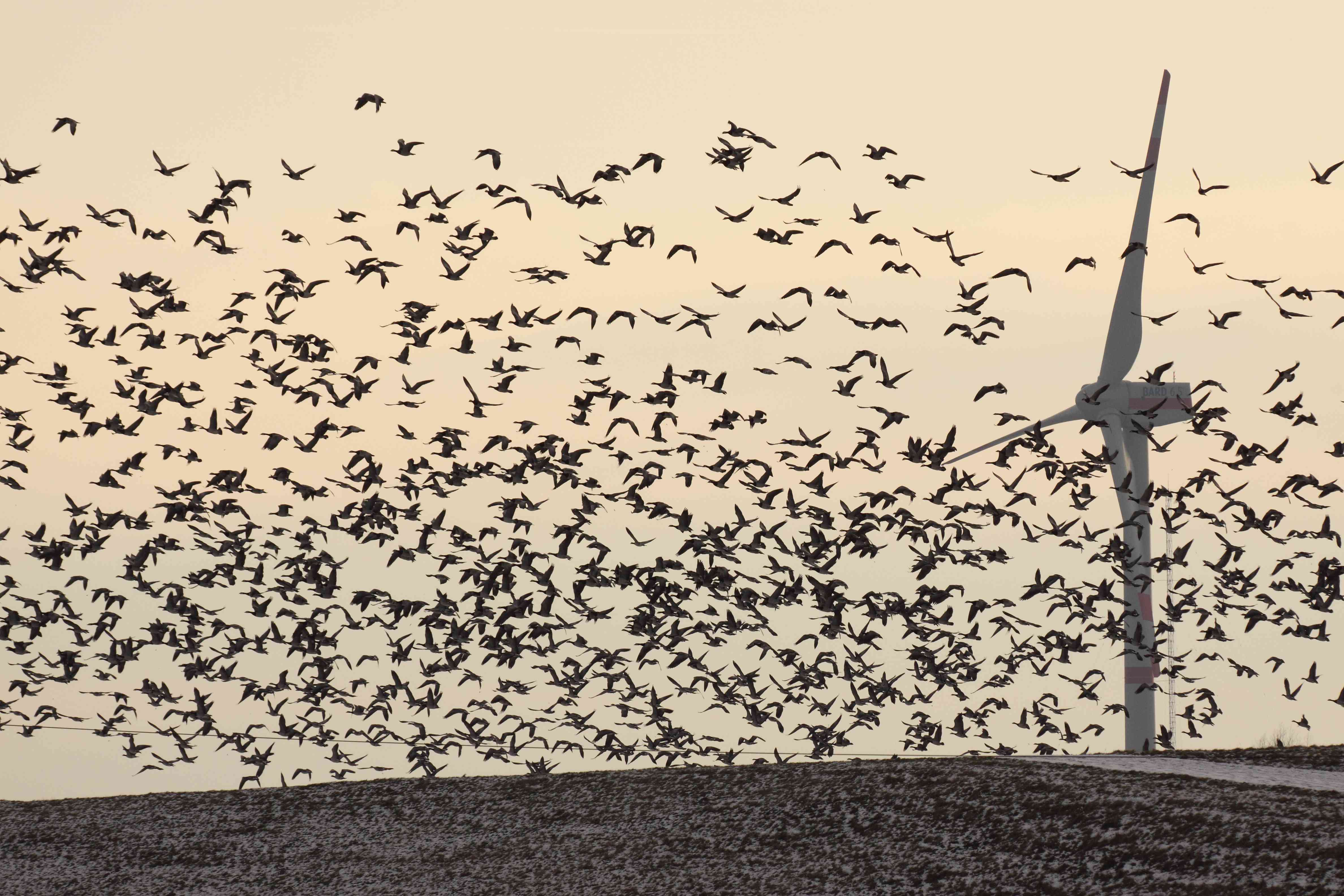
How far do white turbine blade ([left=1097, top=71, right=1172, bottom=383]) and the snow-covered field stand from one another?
990 inches

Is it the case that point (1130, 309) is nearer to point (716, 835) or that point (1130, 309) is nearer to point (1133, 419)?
point (1133, 419)

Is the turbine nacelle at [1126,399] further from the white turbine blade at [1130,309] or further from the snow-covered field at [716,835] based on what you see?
the snow-covered field at [716,835]

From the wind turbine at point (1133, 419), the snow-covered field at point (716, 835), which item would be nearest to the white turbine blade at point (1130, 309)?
the wind turbine at point (1133, 419)

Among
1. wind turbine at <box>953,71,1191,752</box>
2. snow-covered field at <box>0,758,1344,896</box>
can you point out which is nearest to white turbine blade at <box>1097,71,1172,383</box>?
wind turbine at <box>953,71,1191,752</box>

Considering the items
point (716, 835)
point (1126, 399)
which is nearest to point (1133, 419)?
point (1126, 399)

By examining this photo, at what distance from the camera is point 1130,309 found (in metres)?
67.6

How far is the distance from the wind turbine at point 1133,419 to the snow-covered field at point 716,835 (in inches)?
859

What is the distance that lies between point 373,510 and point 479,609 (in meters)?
4.81

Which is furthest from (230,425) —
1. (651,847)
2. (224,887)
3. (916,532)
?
(916,532)

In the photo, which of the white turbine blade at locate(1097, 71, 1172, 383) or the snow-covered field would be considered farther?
the white turbine blade at locate(1097, 71, 1172, 383)

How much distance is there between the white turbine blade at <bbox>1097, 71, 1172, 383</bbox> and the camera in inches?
2633

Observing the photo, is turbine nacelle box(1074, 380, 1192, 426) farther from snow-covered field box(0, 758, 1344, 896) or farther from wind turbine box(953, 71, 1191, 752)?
snow-covered field box(0, 758, 1344, 896)

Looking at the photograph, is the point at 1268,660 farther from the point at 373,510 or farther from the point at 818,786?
the point at 373,510

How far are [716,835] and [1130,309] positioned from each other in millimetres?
32951
